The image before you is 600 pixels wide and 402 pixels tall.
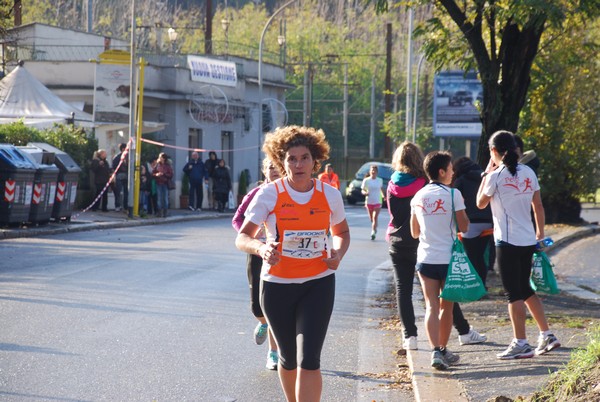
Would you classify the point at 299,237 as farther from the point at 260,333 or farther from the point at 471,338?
the point at 471,338

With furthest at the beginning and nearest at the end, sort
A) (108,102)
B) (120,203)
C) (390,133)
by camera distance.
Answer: (390,133)
(108,102)
(120,203)

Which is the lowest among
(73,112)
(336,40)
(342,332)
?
(342,332)

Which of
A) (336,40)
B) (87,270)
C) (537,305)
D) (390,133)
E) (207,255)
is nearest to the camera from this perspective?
(537,305)

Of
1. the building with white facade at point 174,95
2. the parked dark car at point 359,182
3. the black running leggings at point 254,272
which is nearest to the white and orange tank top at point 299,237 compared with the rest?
the black running leggings at point 254,272

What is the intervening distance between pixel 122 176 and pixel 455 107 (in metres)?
22.3

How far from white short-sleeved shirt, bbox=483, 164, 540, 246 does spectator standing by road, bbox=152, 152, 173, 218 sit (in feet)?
73.9

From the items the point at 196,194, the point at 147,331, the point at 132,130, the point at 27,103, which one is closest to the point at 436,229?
the point at 147,331

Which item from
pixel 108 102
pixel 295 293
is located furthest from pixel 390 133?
pixel 295 293

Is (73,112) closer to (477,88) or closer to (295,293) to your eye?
(477,88)

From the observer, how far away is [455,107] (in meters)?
48.8

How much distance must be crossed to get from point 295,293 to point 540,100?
77.7ft

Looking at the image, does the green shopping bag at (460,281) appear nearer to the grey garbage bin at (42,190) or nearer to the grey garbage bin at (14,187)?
the grey garbage bin at (14,187)

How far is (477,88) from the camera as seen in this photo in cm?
4912

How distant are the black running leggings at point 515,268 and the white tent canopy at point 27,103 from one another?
972 inches
